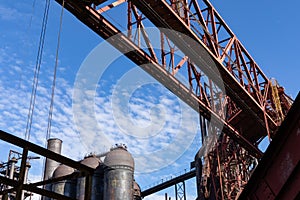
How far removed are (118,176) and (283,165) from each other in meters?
16.5

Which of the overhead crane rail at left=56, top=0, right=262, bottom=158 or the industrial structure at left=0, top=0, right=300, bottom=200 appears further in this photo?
the overhead crane rail at left=56, top=0, right=262, bottom=158

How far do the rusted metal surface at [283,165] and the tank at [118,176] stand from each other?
1561cm

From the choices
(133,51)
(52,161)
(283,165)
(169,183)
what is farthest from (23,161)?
(169,183)

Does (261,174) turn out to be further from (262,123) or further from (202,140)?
(202,140)

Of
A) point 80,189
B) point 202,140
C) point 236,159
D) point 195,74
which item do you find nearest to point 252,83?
point 195,74

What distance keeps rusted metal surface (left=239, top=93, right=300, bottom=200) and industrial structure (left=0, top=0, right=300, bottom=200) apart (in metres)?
0.02

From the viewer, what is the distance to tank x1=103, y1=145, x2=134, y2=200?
62.6ft

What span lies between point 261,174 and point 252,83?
1330cm

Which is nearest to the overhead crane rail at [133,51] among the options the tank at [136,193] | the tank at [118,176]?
the tank at [118,176]

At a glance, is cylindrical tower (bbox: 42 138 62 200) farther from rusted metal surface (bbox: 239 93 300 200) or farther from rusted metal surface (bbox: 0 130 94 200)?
rusted metal surface (bbox: 239 93 300 200)

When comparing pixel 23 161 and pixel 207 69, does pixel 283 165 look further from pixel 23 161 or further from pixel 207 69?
pixel 207 69

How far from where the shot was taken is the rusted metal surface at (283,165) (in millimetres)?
3621

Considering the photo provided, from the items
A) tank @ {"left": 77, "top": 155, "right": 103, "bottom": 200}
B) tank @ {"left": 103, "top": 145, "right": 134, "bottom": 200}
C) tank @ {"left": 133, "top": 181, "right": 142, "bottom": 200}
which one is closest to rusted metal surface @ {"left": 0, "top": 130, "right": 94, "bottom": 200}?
tank @ {"left": 103, "top": 145, "right": 134, "bottom": 200}

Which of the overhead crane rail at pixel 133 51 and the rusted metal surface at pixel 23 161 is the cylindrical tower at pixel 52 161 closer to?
the overhead crane rail at pixel 133 51
